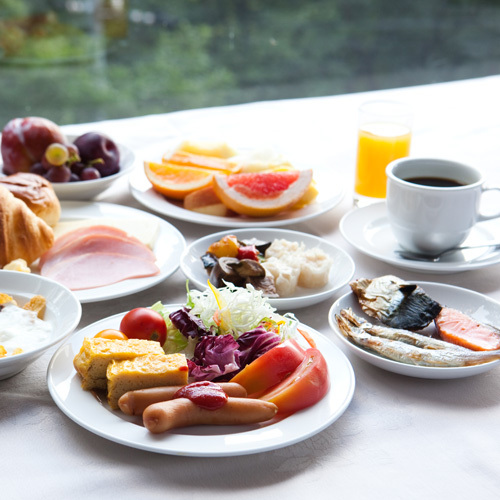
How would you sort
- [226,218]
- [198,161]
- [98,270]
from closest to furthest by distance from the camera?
[98,270] < [226,218] < [198,161]

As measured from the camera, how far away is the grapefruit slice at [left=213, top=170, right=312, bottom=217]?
6.83ft

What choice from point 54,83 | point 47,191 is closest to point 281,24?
point 54,83

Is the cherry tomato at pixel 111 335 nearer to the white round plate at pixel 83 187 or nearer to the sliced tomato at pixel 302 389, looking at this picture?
the sliced tomato at pixel 302 389

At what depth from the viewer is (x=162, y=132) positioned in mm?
2828

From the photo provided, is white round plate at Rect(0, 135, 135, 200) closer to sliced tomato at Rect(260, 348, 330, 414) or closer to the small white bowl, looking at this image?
the small white bowl

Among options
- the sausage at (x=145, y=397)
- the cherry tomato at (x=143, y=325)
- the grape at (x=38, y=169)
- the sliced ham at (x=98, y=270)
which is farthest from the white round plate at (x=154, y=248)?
the sausage at (x=145, y=397)

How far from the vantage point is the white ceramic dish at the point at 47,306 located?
1.25 m

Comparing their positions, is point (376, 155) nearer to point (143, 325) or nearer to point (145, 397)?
point (143, 325)

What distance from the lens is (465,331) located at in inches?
55.2

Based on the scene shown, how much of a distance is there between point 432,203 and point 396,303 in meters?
0.41

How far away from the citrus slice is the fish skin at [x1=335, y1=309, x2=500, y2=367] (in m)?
0.88

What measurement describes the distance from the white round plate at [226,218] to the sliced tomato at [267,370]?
0.81 metres

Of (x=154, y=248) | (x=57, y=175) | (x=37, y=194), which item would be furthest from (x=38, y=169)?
(x=154, y=248)

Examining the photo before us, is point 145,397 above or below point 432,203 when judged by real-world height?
below
